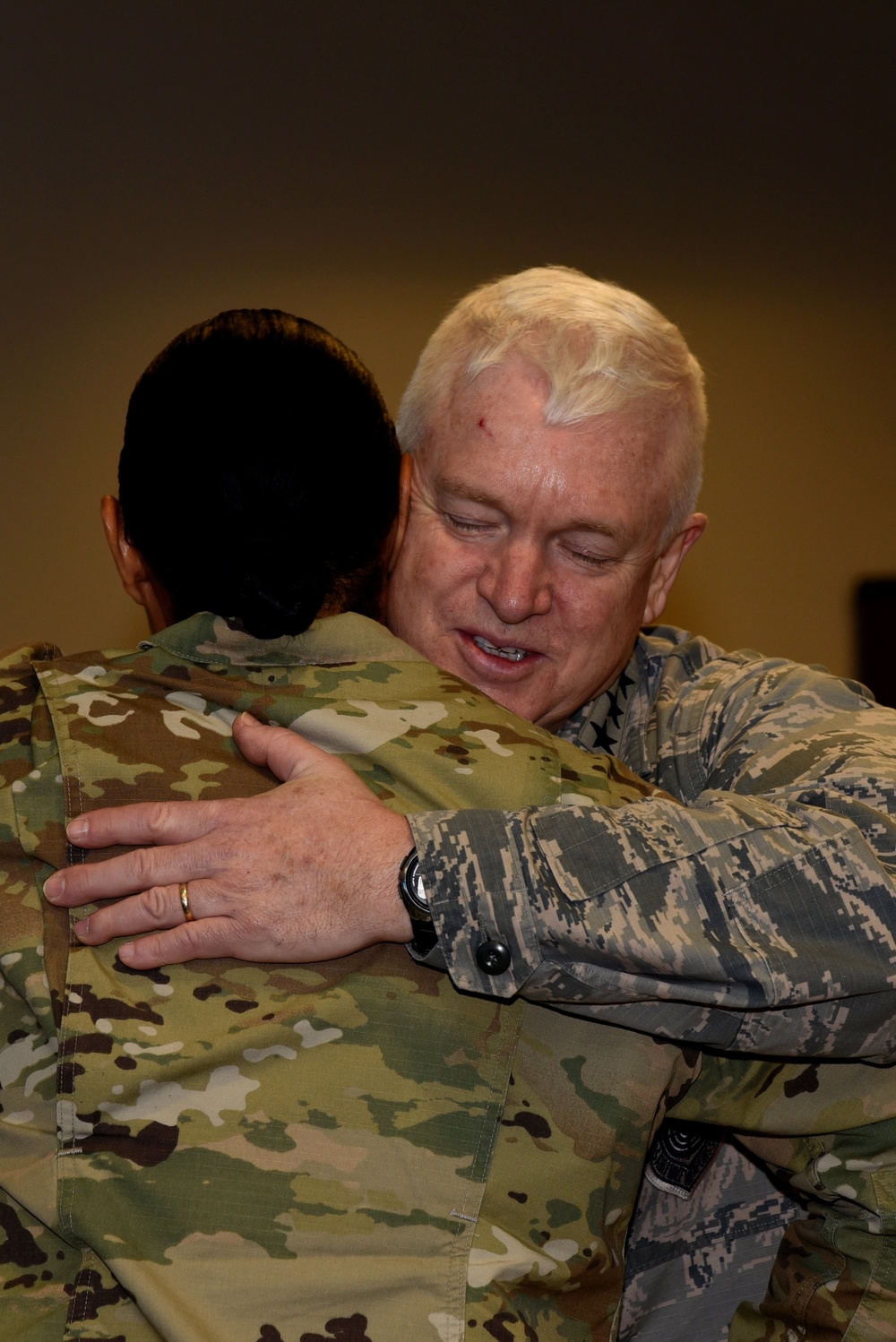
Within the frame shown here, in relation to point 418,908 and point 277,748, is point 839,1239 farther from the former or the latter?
point 277,748

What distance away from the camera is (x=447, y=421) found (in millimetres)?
1863

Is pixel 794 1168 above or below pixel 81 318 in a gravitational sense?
below

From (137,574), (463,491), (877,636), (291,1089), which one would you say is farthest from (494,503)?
(877,636)

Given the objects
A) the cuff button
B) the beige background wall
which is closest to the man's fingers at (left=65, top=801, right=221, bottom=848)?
the cuff button

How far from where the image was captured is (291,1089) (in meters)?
1.08

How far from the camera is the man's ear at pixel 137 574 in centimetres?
127

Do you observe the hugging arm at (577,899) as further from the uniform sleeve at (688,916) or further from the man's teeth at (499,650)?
the man's teeth at (499,650)

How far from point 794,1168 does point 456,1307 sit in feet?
1.44

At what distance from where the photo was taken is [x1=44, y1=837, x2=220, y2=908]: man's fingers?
1.13 m

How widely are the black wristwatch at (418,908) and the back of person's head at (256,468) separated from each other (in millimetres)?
250

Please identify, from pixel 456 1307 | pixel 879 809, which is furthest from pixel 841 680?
pixel 456 1307

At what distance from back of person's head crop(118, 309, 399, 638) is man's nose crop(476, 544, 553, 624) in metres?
0.52

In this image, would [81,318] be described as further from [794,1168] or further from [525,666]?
[794,1168]

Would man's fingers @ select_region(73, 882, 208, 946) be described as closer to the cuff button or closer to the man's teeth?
the cuff button
